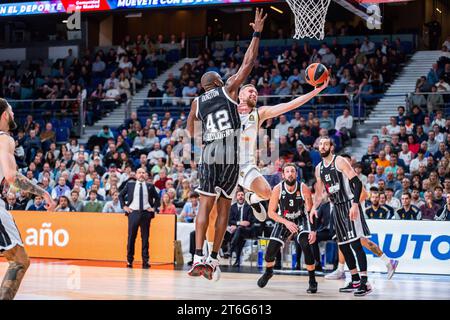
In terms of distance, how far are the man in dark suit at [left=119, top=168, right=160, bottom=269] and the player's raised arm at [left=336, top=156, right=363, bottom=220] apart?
210 inches

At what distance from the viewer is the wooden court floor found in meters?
9.34

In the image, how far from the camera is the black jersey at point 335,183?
10156 mm

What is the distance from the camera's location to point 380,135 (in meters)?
18.3

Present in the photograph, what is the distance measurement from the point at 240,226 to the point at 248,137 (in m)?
5.04

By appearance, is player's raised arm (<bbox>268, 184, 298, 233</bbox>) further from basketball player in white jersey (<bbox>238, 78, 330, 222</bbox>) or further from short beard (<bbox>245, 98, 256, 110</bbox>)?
short beard (<bbox>245, 98, 256, 110</bbox>)

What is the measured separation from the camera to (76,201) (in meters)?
16.7

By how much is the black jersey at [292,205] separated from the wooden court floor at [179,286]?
1.00m

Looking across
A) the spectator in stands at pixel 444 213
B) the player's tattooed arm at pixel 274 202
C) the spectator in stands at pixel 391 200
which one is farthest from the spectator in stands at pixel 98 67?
the player's tattooed arm at pixel 274 202

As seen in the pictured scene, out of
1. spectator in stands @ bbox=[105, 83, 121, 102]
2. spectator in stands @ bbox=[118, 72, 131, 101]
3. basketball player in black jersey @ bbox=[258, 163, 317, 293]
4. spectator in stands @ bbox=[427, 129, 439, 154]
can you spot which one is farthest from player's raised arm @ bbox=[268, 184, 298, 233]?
spectator in stands @ bbox=[118, 72, 131, 101]

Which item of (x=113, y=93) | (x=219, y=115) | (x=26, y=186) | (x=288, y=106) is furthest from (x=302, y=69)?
(x=26, y=186)

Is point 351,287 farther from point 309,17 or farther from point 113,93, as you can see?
point 113,93

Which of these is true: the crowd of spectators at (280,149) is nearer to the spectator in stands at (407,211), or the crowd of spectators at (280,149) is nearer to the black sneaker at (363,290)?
the spectator in stands at (407,211)
